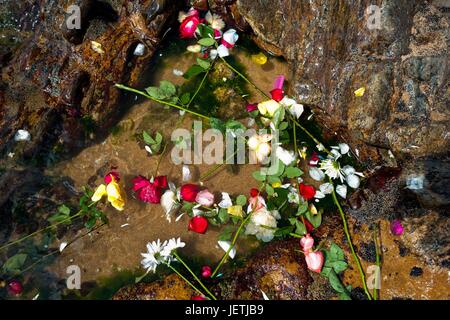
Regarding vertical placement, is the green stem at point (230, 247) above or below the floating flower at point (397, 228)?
below

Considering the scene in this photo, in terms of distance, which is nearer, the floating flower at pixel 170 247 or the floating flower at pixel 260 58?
the floating flower at pixel 170 247

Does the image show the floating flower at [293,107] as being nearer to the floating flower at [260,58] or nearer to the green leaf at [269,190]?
the floating flower at [260,58]

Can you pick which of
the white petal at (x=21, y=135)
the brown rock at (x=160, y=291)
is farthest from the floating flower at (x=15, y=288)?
the white petal at (x=21, y=135)

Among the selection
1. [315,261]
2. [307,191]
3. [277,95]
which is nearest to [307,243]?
[315,261]

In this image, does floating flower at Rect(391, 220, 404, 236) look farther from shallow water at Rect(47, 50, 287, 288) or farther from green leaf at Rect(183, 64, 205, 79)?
green leaf at Rect(183, 64, 205, 79)

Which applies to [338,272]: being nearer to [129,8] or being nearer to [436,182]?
[436,182]

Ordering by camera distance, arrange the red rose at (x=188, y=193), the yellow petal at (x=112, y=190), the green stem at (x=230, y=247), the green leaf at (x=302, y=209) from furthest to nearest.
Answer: the red rose at (x=188, y=193) < the yellow petal at (x=112, y=190) < the green leaf at (x=302, y=209) < the green stem at (x=230, y=247)

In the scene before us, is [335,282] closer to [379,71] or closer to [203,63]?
[379,71]
